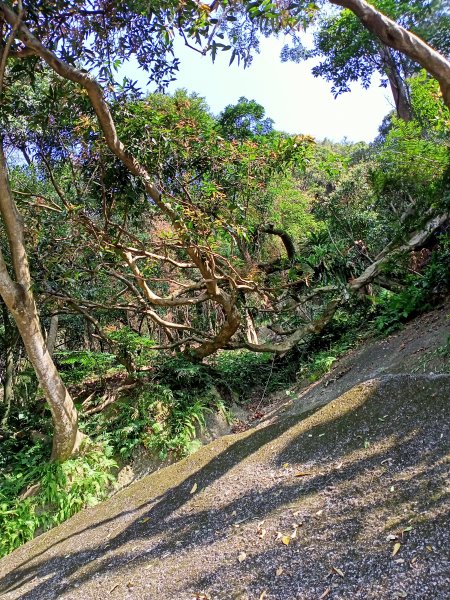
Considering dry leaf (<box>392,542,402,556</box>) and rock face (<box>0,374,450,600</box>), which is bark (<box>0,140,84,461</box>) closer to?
rock face (<box>0,374,450,600</box>)

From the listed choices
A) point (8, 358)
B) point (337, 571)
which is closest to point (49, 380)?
point (8, 358)

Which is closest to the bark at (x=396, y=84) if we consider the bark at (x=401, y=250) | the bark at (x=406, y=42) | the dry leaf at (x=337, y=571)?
the bark at (x=401, y=250)

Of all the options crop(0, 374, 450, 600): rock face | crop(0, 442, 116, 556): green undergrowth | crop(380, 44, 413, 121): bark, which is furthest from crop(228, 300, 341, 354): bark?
crop(380, 44, 413, 121): bark

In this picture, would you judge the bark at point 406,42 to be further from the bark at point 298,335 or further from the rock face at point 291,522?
the bark at point 298,335

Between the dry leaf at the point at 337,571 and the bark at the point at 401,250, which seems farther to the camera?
the bark at the point at 401,250

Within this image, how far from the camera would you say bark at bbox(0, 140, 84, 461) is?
16.9 ft

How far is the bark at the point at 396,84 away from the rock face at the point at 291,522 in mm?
14950

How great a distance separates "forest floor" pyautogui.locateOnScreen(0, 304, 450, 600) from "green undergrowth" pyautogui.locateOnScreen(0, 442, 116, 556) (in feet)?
1.95

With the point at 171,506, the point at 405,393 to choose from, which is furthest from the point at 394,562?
the point at 171,506

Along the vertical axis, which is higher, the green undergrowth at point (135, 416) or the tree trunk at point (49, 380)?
the tree trunk at point (49, 380)

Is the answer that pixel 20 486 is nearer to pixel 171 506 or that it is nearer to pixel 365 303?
pixel 171 506

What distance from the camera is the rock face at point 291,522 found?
201cm

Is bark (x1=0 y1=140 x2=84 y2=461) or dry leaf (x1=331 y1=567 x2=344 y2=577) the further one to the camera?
bark (x1=0 y1=140 x2=84 y2=461)

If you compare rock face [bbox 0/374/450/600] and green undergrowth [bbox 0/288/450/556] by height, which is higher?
green undergrowth [bbox 0/288/450/556]
